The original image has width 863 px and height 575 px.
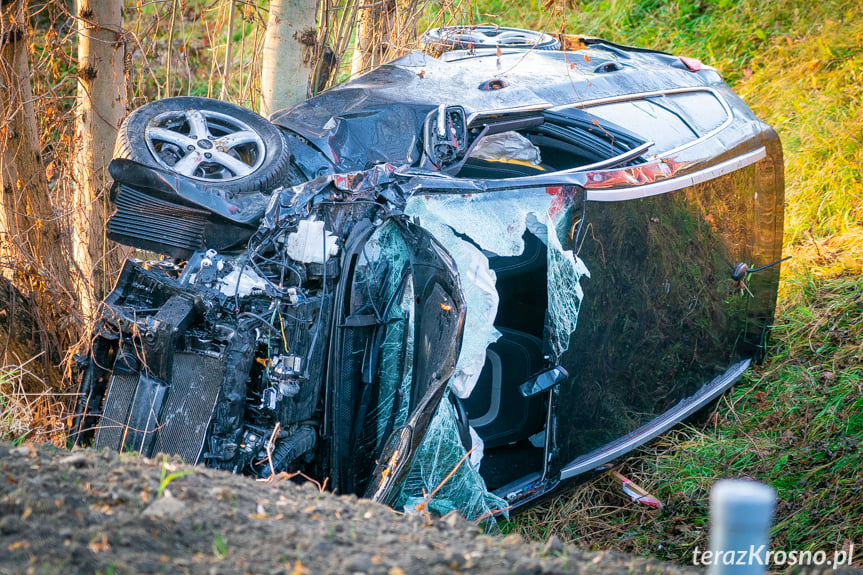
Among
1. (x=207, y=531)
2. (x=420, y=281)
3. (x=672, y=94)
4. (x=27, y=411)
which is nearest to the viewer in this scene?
(x=207, y=531)

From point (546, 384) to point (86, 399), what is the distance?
6.24 ft

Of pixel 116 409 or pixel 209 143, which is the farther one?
pixel 209 143

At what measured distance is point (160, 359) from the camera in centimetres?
292

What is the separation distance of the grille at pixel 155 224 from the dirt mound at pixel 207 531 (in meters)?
→ 1.03

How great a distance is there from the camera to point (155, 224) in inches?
123

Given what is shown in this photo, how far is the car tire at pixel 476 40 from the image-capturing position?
206 inches

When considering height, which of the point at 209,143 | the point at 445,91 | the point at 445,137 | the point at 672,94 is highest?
the point at 672,94

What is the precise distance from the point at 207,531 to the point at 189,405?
3.38 ft

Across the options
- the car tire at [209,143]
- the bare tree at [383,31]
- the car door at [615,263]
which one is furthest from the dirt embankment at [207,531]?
the bare tree at [383,31]

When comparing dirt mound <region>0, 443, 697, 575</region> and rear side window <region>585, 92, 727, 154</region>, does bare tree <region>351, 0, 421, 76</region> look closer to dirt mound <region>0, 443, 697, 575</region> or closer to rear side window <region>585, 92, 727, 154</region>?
rear side window <region>585, 92, 727, 154</region>

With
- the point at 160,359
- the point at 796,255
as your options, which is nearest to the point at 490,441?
the point at 160,359

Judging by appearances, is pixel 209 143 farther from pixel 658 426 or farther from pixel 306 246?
pixel 658 426

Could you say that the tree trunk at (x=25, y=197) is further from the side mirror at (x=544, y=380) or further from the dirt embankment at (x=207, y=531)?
the side mirror at (x=544, y=380)

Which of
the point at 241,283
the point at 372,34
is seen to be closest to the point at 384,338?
the point at 241,283
